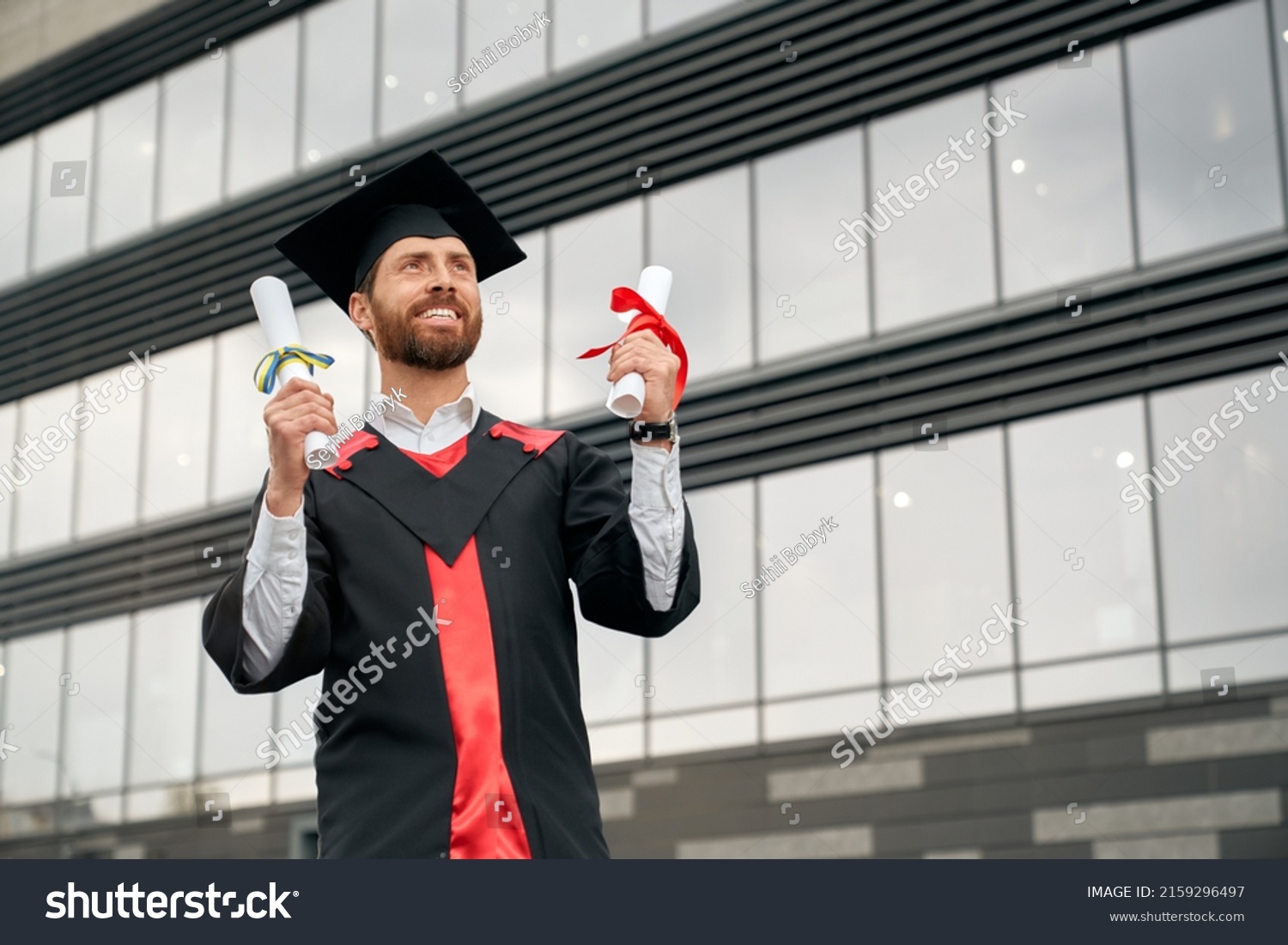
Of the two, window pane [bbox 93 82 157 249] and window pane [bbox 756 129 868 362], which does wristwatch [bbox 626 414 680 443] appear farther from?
window pane [bbox 93 82 157 249]

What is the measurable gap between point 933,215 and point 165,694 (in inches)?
330

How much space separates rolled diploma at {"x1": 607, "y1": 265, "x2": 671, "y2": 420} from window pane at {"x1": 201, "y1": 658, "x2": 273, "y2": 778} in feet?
39.3

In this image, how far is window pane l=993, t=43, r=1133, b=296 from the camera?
10.6m

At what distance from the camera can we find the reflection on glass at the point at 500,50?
13.0 meters

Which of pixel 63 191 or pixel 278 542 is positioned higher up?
pixel 63 191

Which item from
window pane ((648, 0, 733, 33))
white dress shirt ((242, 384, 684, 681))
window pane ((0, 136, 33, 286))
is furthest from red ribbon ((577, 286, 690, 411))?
window pane ((0, 136, 33, 286))

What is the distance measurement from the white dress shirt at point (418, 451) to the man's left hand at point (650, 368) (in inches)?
2.4

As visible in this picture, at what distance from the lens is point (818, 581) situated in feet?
36.7

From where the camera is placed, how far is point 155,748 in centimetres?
1418

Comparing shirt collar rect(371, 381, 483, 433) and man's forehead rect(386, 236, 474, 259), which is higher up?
man's forehead rect(386, 236, 474, 259)

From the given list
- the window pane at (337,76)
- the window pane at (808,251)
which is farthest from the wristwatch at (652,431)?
the window pane at (337,76)

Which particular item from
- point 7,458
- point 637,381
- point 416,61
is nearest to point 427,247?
point 637,381

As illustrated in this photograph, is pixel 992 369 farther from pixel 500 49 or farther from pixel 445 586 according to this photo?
pixel 445 586

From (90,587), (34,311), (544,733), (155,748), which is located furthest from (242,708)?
(544,733)
